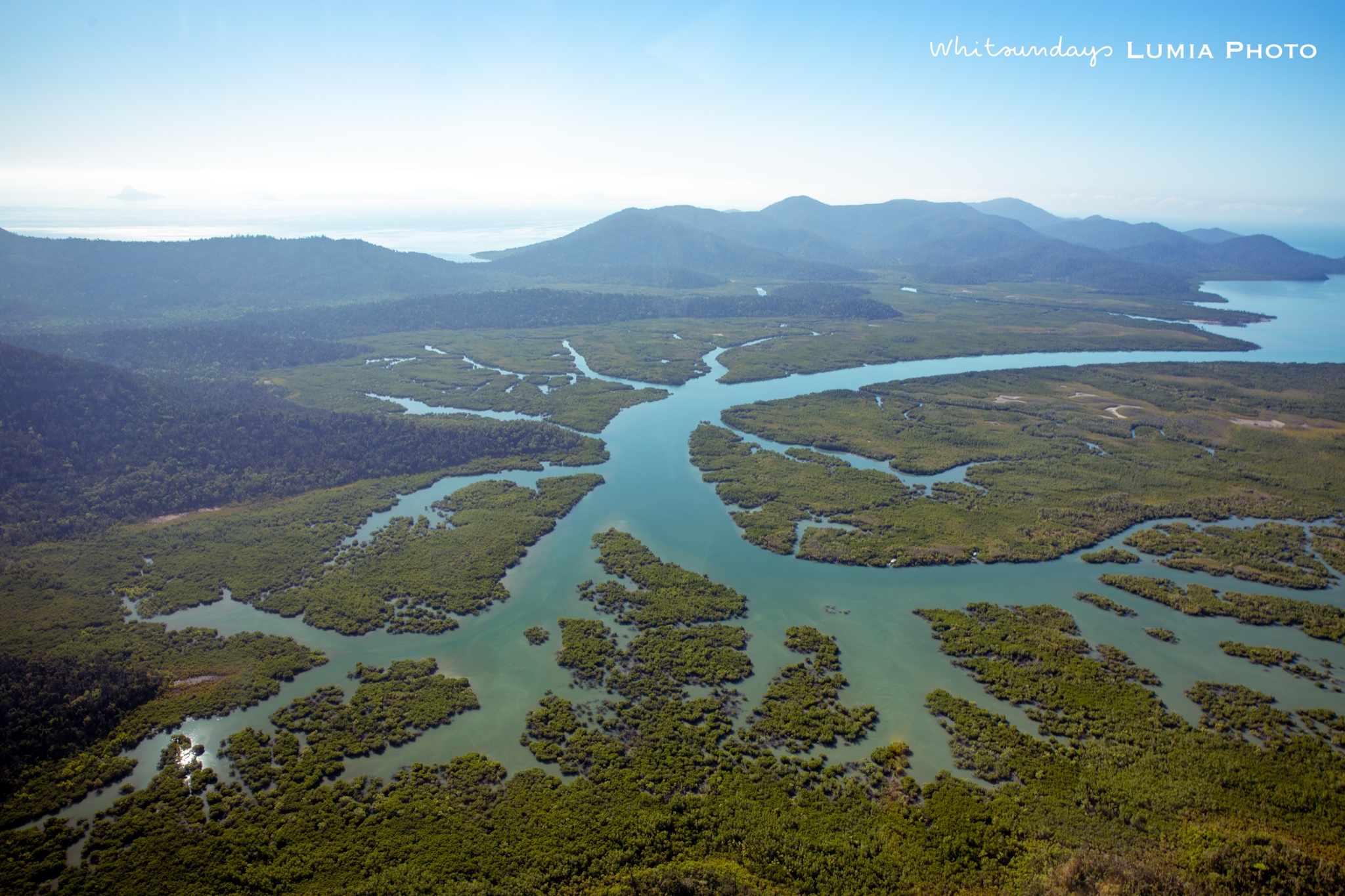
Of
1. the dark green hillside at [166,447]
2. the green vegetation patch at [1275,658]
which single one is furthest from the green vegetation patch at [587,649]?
the green vegetation patch at [1275,658]

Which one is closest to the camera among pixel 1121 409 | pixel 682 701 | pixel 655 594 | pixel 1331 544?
pixel 682 701

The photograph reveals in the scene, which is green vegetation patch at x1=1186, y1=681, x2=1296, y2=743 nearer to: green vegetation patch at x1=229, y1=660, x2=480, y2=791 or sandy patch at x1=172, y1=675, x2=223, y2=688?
green vegetation patch at x1=229, y1=660, x2=480, y2=791

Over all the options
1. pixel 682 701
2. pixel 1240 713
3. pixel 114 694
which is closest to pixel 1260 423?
pixel 1240 713

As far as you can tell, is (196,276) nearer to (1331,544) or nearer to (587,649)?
(587,649)

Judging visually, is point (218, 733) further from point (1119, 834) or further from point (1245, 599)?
point (1245, 599)

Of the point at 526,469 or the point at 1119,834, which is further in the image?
the point at 526,469

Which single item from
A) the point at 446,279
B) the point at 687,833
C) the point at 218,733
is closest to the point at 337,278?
the point at 446,279

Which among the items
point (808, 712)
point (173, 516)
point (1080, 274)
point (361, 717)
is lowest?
point (808, 712)

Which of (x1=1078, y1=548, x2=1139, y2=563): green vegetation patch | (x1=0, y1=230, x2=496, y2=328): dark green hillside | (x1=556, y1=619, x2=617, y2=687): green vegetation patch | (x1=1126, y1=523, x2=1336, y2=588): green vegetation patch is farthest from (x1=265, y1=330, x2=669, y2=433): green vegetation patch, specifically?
(x1=0, y1=230, x2=496, y2=328): dark green hillside
